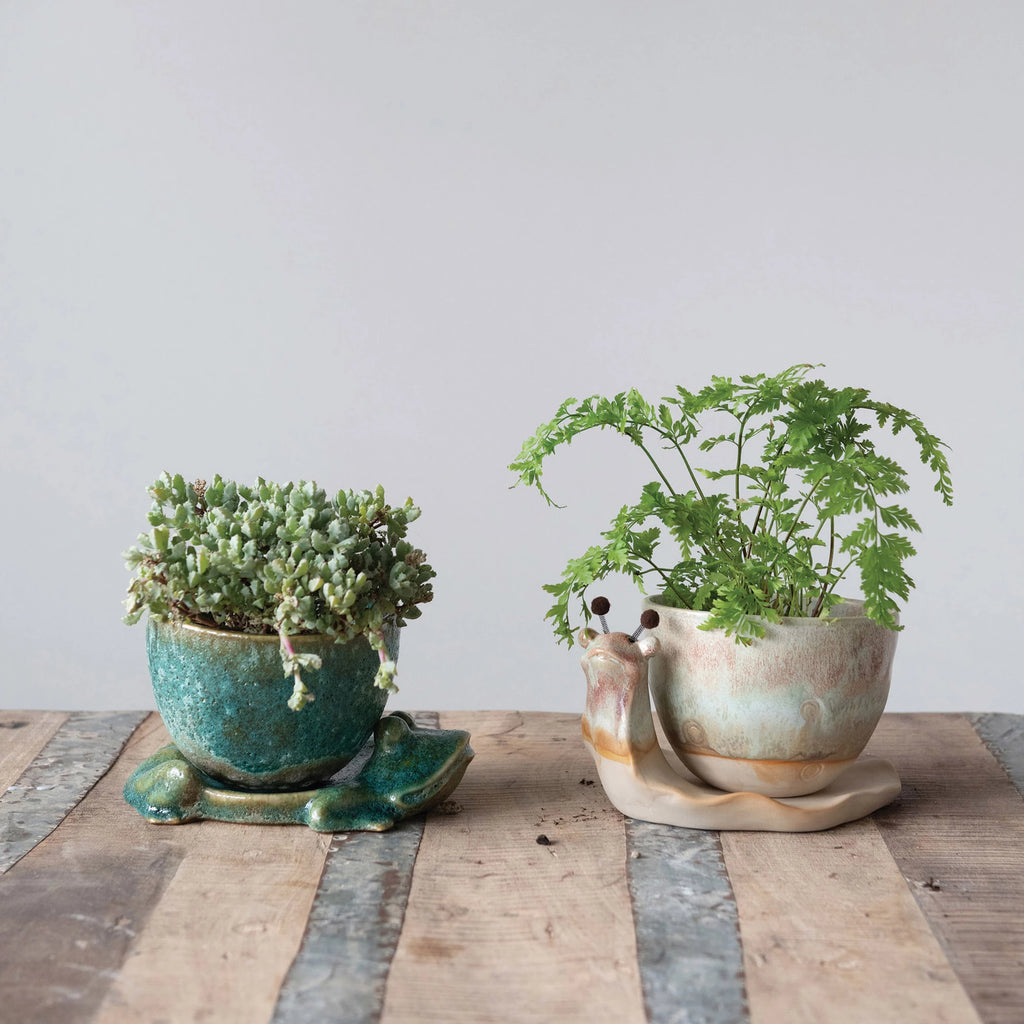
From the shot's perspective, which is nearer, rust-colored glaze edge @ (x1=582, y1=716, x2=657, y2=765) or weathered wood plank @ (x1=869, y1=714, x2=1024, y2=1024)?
weathered wood plank @ (x1=869, y1=714, x2=1024, y2=1024)

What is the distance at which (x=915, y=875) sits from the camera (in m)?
1.04

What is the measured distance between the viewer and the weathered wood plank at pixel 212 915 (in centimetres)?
82

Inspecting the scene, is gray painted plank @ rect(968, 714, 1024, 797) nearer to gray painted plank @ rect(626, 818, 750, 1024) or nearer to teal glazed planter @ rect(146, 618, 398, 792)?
gray painted plank @ rect(626, 818, 750, 1024)

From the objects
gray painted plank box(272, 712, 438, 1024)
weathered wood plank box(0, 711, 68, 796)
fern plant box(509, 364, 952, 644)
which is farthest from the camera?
weathered wood plank box(0, 711, 68, 796)

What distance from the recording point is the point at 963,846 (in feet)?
3.64

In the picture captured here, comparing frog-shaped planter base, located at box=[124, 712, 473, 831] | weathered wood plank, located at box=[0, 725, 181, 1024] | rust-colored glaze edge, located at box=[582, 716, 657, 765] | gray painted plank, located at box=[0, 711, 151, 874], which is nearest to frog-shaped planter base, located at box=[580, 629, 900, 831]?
rust-colored glaze edge, located at box=[582, 716, 657, 765]

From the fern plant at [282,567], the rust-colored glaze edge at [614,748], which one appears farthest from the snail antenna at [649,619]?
the fern plant at [282,567]

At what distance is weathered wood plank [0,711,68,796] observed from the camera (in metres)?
1.29

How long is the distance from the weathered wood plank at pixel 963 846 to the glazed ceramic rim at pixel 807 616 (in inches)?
8.5

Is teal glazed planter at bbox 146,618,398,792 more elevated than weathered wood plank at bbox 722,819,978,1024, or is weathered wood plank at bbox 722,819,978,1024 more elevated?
teal glazed planter at bbox 146,618,398,792

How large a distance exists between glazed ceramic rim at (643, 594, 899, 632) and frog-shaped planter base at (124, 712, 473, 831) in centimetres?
26

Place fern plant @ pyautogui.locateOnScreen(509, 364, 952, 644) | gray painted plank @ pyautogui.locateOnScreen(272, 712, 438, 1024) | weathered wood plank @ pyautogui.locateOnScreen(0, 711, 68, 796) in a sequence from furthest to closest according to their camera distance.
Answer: weathered wood plank @ pyautogui.locateOnScreen(0, 711, 68, 796) < fern plant @ pyautogui.locateOnScreen(509, 364, 952, 644) < gray painted plank @ pyautogui.locateOnScreen(272, 712, 438, 1024)

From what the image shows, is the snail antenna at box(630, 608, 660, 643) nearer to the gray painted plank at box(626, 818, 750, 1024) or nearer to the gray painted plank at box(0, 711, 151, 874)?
the gray painted plank at box(626, 818, 750, 1024)

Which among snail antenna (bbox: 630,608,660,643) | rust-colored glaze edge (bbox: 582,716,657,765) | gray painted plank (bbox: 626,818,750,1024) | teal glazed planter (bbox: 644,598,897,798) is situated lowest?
gray painted plank (bbox: 626,818,750,1024)
